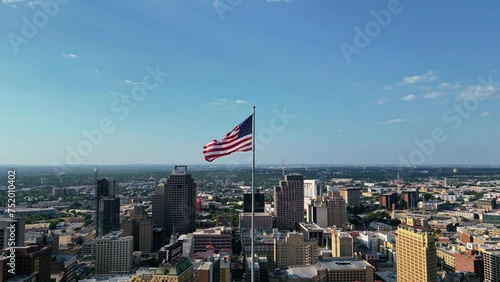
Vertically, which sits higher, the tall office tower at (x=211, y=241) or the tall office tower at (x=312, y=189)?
the tall office tower at (x=312, y=189)

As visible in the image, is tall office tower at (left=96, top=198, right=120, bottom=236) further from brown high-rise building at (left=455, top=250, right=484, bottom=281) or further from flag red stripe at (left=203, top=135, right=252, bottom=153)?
flag red stripe at (left=203, top=135, right=252, bottom=153)

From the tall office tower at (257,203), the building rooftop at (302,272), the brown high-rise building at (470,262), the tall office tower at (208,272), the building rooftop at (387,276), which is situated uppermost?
the tall office tower at (257,203)

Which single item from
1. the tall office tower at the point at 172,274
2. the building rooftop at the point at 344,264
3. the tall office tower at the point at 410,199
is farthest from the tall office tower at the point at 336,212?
the tall office tower at the point at 172,274

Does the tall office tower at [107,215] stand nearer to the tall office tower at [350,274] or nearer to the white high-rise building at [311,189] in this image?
the tall office tower at [350,274]

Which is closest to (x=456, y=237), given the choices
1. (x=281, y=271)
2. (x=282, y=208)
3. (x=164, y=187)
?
(x=282, y=208)

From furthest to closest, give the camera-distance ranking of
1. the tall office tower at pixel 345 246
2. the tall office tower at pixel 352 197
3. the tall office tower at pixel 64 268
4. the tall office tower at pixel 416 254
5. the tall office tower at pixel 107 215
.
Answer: the tall office tower at pixel 352 197, the tall office tower at pixel 107 215, the tall office tower at pixel 345 246, the tall office tower at pixel 64 268, the tall office tower at pixel 416 254
